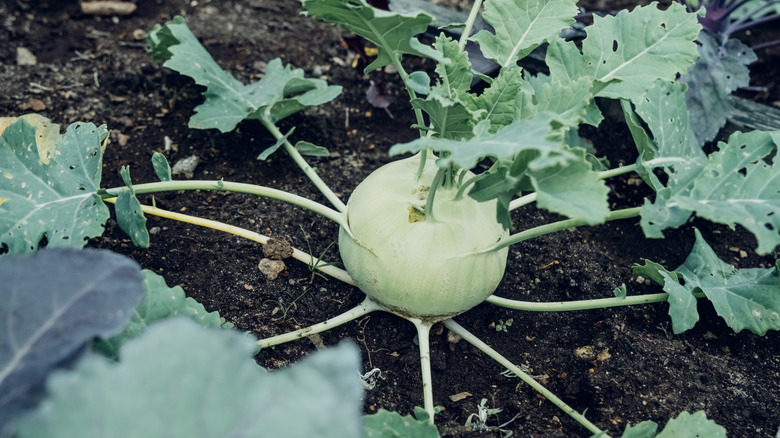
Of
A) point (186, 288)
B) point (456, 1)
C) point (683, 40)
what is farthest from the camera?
point (456, 1)

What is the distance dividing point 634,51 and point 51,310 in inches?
59.1

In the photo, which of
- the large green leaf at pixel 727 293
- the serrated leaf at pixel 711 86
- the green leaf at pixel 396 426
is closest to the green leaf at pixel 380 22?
the green leaf at pixel 396 426

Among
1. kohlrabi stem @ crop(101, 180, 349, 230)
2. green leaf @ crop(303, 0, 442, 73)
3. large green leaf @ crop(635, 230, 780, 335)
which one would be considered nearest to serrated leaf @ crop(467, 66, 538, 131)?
green leaf @ crop(303, 0, 442, 73)

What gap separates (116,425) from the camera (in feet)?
2.31

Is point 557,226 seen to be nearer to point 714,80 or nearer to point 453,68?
point 453,68

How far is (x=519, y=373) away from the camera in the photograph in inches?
59.2

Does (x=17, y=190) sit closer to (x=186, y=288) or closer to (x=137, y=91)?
(x=186, y=288)

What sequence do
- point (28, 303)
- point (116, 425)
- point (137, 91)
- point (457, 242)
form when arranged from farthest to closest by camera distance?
point (137, 91)
point (457, 242)
point (28, 303)
point (116, 425)

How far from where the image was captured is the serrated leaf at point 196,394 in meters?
0.69

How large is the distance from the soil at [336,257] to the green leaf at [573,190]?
646 mm

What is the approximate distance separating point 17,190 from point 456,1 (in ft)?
7.44

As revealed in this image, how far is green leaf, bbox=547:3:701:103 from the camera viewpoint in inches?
60.6

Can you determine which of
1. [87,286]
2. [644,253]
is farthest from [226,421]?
[644,253]

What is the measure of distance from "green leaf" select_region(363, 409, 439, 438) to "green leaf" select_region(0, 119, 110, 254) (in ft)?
2.61
